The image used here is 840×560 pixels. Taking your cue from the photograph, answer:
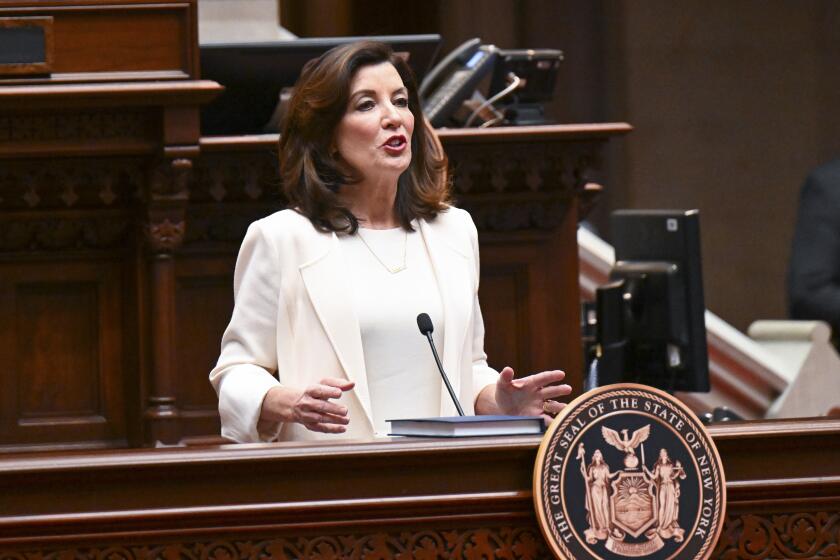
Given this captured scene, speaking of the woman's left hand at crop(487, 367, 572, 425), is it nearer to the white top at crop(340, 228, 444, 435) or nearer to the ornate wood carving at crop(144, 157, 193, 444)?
the white top at crop(340, 228, 444, 435)

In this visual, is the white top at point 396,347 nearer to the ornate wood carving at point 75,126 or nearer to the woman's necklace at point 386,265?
the woman's necklace at point 386,265

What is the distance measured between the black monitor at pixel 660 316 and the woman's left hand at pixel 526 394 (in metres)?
1.71

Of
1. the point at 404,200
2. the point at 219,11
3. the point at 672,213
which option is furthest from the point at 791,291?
the point at 404,200

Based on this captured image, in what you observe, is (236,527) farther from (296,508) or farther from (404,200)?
(404,200)

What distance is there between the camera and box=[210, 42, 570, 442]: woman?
110 inches

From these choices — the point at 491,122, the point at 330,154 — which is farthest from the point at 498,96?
the point at 330,154

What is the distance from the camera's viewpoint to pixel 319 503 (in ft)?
7.41

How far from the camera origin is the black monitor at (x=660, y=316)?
4477 mm

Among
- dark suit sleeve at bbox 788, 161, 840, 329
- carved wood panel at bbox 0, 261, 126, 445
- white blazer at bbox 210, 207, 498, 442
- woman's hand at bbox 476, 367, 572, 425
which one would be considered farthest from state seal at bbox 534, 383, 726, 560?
dark suit sleeve at bbox 788, 161, 840, 329

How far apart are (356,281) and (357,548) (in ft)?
2.33

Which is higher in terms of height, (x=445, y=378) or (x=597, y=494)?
(x=445, y=378)

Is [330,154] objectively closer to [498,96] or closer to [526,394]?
[526,394]

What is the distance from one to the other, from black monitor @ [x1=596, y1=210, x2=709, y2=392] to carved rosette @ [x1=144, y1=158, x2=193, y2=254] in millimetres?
1171

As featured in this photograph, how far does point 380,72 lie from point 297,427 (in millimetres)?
655
